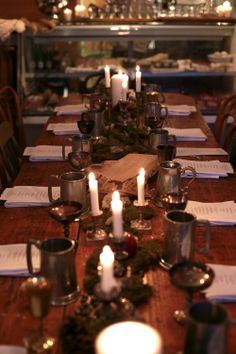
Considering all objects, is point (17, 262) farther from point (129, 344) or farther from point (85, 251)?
point (129, 344)

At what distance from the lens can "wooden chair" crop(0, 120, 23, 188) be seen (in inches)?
98.7

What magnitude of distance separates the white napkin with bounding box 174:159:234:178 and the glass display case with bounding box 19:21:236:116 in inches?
74.5

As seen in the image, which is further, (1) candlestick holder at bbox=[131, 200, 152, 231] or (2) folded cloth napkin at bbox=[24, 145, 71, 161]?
Answer: (2) folded cloth napkin at bbox=[24, 145, 71, 161]

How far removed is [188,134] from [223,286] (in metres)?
1.57

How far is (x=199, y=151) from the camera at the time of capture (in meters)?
2.58

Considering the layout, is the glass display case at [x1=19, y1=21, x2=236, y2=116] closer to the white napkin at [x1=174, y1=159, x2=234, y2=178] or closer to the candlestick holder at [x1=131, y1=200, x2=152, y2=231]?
the white napkin at [x1=174, y1=159, x2=234, y2=178]

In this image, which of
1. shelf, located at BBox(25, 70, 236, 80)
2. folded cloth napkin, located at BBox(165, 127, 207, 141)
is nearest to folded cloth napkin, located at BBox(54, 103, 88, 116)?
folded cloth napkin, located at BBox(165, 127, 207, 141)

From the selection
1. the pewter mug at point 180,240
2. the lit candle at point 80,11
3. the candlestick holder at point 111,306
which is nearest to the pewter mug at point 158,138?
the pewter mug at point 180,240

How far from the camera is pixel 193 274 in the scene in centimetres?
125

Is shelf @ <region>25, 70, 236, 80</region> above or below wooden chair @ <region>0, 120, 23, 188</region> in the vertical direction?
above

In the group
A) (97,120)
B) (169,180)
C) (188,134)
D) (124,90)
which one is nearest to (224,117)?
(188,134)

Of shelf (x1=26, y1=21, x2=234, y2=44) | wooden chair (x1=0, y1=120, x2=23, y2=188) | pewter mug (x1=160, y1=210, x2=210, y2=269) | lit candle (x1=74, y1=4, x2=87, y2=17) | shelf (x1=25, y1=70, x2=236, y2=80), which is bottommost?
wooden chair (x1=0, y1=120, x2=23, y2=188)

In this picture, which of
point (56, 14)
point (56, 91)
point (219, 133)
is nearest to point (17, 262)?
point (219, 133)

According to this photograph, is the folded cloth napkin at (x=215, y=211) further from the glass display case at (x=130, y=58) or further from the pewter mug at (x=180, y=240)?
the glass display case at (x=130, y=58)
